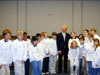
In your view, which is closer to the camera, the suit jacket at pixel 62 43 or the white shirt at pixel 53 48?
the white shirt at pixel 53 48

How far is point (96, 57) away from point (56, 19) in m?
9.68

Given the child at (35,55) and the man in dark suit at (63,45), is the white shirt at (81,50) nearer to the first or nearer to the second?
the man in dark suit at (63,45)

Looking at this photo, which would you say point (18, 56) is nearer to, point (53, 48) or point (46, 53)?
point (46, 53)

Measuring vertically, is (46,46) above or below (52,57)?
above

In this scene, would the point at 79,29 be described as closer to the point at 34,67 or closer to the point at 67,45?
the point at 67,45

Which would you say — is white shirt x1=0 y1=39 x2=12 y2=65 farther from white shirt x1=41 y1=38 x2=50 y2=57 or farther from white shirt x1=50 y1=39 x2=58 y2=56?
white shirt x1=50 y1=39 x2=58 y2=56

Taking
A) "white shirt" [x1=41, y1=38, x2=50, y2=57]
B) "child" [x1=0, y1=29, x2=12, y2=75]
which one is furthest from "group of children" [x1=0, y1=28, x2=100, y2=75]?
"white shirt" [x1=41, y1=38, x2=50, y2=57]

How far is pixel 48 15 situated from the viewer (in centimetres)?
1413

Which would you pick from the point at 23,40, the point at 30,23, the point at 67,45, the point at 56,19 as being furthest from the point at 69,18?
the point at 23,40

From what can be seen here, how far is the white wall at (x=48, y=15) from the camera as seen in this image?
45.9 ft

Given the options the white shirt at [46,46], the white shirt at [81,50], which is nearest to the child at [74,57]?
the white shirt at [81,50]

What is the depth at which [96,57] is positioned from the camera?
4711mm

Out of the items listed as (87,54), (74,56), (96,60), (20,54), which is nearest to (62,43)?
(74,56)

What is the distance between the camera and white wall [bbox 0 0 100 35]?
45.9 ft
